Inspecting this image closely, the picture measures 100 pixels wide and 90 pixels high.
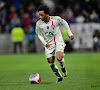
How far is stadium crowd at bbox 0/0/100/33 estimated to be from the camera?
26.5 meters

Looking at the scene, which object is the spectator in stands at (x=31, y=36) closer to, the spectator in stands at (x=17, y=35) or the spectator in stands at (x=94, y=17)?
the spectator in stands at (x=17, y=35)

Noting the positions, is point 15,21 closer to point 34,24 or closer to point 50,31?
point 34,24

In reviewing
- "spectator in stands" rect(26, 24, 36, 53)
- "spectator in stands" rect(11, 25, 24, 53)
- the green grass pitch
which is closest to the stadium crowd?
"spectator in stands" rect(26, 24, 36, 53)

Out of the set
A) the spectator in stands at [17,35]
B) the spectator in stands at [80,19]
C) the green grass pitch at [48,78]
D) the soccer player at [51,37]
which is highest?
the spectator in stands at [80,19]

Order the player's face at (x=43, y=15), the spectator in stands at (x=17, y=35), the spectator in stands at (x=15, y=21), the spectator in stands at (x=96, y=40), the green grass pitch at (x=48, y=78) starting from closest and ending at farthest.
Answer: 1. the green grass pitch at (x=48, y=78)
2. the player's face at (x=43, y=15)
3. the spectator in stands at (x=96, y=40)
4. the spectator in stands at (x=17, y=35)
5. the spectator in stands at (x=15, y=21)

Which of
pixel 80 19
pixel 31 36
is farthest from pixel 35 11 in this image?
pixel 80 19

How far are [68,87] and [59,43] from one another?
1528 millimetres

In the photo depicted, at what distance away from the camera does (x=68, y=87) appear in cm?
822

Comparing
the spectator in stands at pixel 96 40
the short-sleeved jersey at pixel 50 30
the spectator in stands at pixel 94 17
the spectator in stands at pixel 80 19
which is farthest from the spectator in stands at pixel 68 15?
the short-sleeved jersey at pixel 50 30

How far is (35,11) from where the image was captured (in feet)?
89.4

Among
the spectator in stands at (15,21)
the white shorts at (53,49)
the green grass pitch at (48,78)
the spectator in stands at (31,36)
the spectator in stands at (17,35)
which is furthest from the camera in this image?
the spectator in stands at (15,21)

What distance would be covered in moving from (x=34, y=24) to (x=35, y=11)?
51.3 inches

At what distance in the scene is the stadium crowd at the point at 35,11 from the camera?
1043 inches

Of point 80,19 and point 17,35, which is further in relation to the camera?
point 80,19
